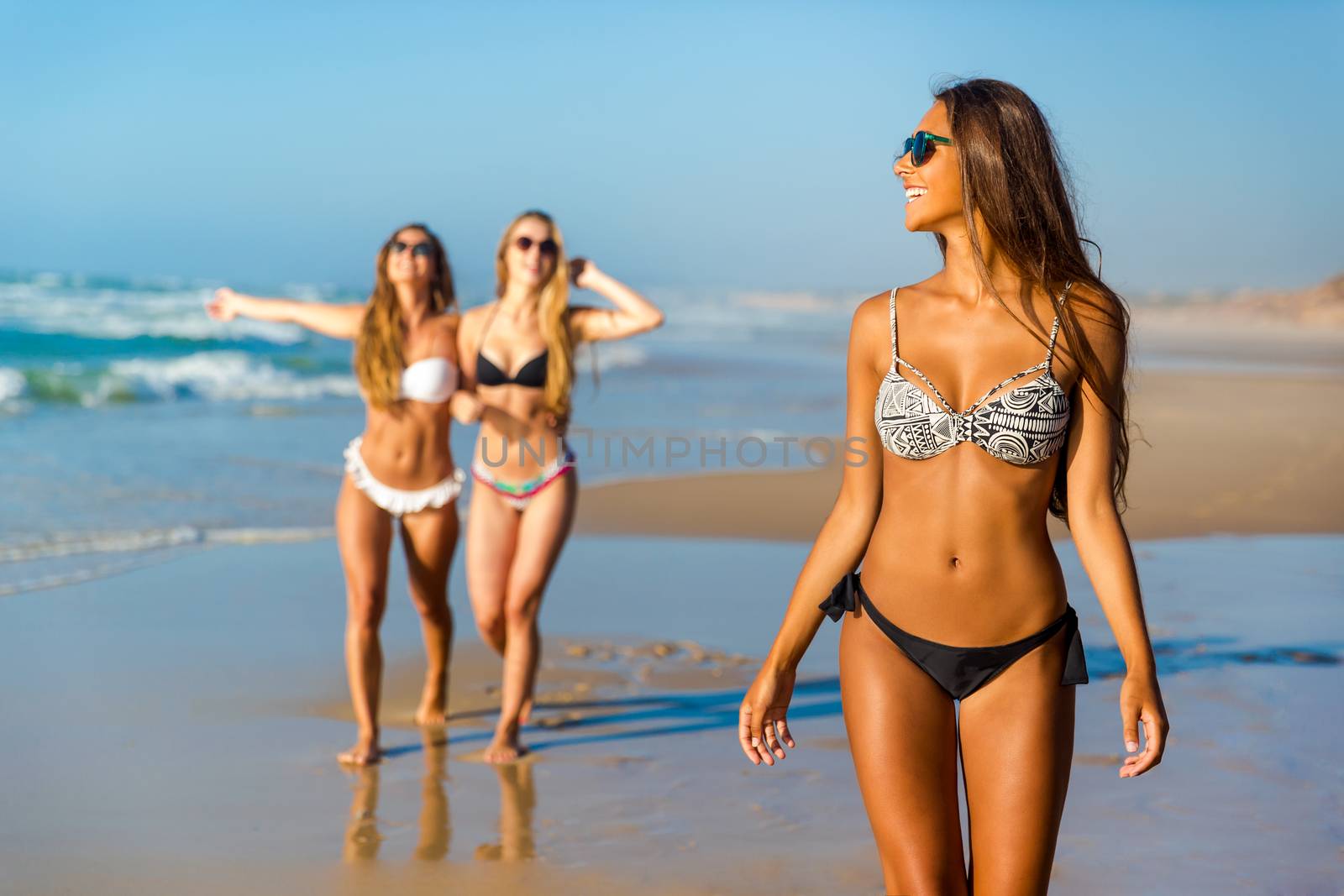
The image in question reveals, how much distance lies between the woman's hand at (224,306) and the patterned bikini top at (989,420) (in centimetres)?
434

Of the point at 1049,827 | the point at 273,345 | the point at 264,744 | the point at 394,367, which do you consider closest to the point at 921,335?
the point at 1049,827

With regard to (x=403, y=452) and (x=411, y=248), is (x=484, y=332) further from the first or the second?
(x=403, y=452)

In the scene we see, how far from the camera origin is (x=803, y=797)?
4926 mm

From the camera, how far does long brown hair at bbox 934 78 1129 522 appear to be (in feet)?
8.83

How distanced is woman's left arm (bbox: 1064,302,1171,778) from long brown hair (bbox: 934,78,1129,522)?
1cm

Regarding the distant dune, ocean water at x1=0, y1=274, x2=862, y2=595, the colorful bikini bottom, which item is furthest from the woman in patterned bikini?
the distant dune

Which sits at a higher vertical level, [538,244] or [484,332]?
[538,244]

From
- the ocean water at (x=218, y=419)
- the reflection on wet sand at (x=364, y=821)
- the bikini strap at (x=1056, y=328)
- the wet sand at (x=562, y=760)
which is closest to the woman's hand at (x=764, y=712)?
the bikini strap at (x=1056, y=328)

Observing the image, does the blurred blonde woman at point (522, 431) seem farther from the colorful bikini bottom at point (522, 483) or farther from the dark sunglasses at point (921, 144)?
the dark sunglasses at point (921, 144)

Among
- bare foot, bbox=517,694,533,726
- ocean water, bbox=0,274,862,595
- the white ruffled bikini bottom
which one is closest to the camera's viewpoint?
bare foot, bbox=517,694,533,726

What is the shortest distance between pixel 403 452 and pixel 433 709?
116cm

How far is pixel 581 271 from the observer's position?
608 cm

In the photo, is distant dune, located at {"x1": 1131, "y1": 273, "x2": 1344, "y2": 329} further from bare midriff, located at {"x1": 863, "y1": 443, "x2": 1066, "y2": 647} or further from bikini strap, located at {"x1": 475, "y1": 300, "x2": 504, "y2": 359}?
bare midriff, located at {"x1": 863, "y1": 443, "x2": 1066, "y2": 647}

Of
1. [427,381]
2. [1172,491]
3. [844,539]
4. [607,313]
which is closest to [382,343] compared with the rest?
[427,381]
